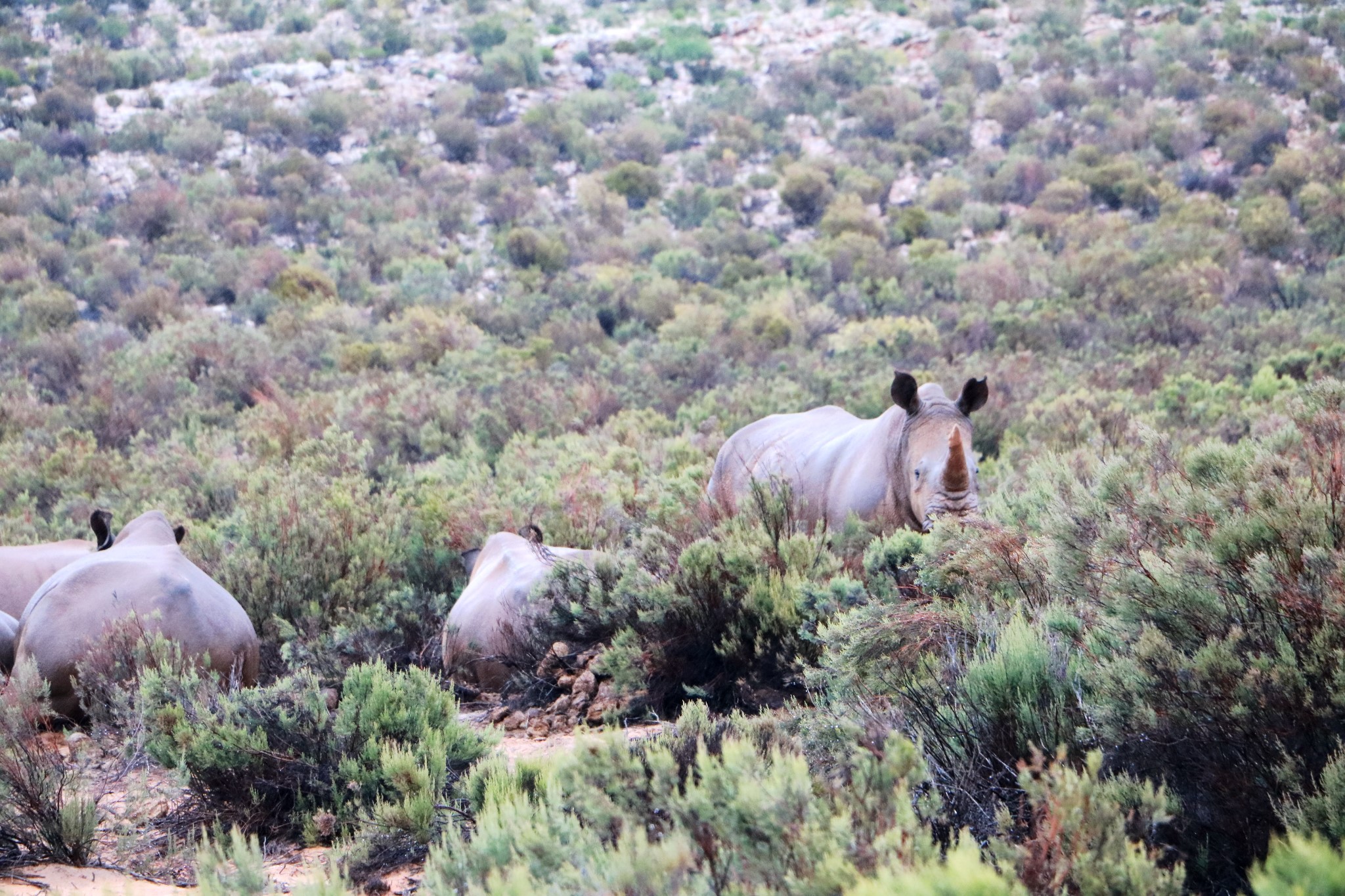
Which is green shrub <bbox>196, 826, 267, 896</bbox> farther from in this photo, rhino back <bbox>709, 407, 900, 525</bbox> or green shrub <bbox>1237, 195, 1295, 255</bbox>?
green shrub <bbox>1237, 195, 1295, 255</bbox>

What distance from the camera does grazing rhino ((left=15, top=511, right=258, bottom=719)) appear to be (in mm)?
5500

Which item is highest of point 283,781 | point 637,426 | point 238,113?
point 238,113

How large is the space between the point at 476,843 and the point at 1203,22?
34978 mm

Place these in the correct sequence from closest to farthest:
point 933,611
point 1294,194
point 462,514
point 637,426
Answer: point 933,611 → point 462,514 → point 637,426 → point 1294,194

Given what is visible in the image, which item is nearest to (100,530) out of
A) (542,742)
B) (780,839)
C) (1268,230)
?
(542,742)

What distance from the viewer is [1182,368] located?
41.1ft

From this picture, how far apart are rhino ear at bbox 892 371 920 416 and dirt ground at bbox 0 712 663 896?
2932 millimetres

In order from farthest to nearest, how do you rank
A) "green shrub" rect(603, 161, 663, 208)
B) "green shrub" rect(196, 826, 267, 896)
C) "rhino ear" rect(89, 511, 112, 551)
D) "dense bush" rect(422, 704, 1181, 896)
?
"green shrub" rect(603, 161, 663, 208)
"rhino ear" rect(89, 511, 112, 551)
"green shrub" rect(196, 826, 267, 896)
"dense bush" rect(422, 704, 1181, 896)

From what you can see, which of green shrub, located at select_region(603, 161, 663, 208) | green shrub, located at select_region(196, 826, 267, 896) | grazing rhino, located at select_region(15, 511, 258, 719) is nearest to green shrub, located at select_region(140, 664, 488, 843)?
green shrub, located at select_region(196, 826, 267, 896)

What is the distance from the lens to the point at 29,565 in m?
7.46

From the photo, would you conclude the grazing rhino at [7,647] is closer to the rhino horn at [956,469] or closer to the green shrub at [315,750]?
the green shrub at [315,750]

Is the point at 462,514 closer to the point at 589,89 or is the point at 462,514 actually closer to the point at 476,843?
the point at 476,843

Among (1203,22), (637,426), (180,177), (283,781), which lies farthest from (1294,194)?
(180,177)

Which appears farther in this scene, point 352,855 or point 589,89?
point 589,89
